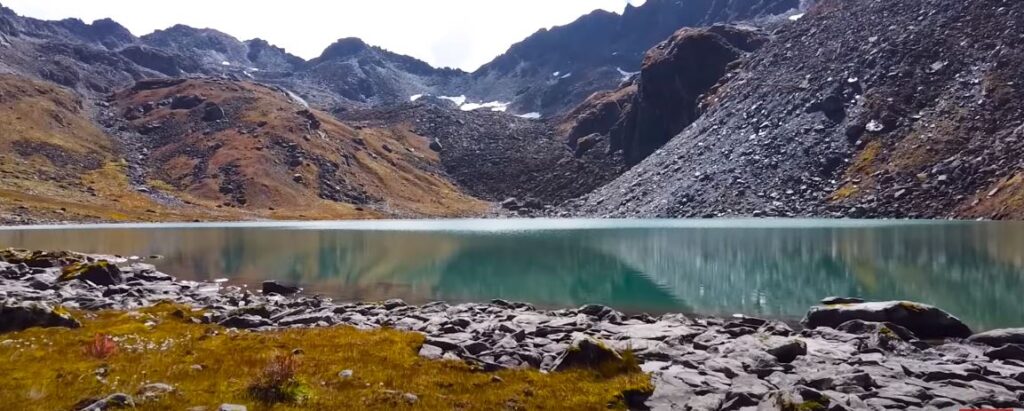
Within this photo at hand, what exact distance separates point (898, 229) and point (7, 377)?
→ 3770 inches

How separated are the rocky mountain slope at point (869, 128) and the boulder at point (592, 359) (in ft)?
354

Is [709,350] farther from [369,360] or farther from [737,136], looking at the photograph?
[737,136]

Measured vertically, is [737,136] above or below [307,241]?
above

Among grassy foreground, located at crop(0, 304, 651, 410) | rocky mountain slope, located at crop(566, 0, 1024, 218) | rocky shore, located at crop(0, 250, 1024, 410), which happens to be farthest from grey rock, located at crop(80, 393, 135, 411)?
rocky mountain slope, located at crop(566, 0, 1024, 218)

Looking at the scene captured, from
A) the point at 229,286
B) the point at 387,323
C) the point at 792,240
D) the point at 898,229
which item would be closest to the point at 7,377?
the point at 387,323

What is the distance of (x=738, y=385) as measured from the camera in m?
16.8

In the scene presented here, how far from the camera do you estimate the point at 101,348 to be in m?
19.7

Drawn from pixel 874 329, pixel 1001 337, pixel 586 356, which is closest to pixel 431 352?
pixel 586 356

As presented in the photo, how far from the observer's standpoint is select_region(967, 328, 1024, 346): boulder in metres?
22.9

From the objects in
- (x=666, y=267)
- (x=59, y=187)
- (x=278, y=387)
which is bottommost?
(x=666, y=267)

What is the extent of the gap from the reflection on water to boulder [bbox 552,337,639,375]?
1810cm

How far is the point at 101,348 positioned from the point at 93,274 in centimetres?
2356

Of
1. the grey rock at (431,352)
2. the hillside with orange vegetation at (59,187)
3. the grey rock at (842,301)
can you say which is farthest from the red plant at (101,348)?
the hillside with orange vegetation at (59,187)

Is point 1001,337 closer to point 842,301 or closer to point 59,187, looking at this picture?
point 842,301
